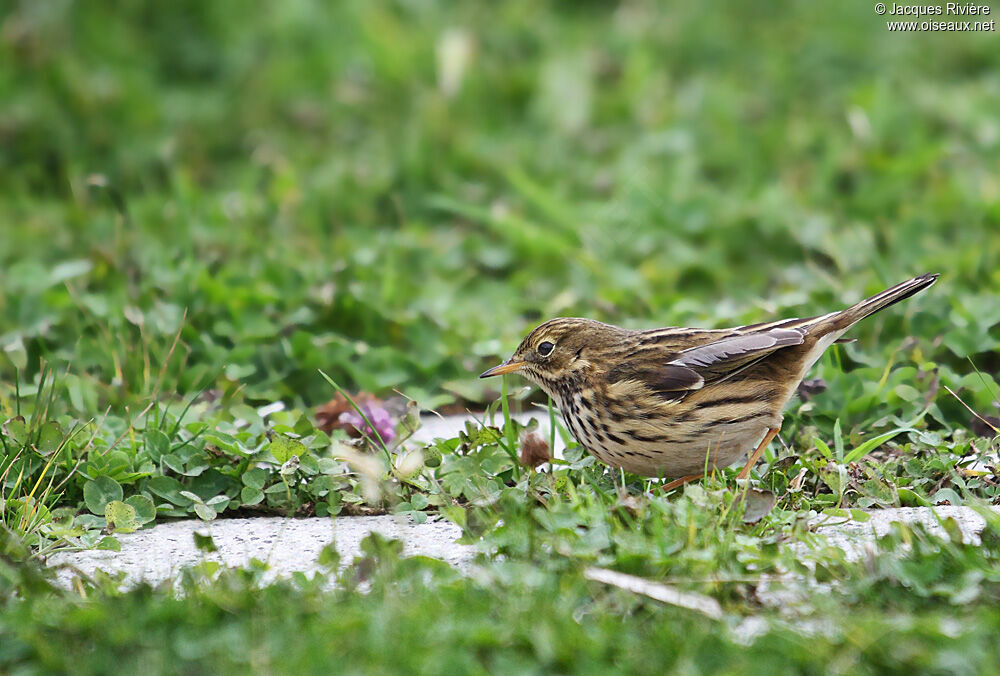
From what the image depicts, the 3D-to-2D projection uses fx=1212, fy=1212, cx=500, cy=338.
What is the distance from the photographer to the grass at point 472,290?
135 inches

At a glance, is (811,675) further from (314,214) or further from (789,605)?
(314,214)

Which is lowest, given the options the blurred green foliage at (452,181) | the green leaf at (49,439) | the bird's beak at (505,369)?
the green leaf at (49,439)

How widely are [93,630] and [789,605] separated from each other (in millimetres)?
1969

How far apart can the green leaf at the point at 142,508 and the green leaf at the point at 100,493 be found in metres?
0.06

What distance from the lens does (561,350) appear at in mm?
4875

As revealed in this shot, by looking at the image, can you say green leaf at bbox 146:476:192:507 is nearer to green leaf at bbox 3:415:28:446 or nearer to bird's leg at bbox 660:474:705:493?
green leaf at bbox 3:415:28:446

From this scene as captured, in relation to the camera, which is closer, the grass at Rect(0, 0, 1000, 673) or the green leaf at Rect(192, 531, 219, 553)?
the grass at Rect(0, 0, 1000, 673)

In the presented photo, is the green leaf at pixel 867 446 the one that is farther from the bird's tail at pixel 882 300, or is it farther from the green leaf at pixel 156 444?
the green leaf at pixel 156 444

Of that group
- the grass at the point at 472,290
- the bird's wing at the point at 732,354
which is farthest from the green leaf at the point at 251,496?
the bird's wing at the point at 732,354

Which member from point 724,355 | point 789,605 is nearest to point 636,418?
point 724,355

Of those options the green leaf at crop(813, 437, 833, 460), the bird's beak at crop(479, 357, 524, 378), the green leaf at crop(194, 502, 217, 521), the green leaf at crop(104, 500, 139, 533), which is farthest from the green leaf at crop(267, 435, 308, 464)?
the green leaf at crop(813, 437, 833, 460)

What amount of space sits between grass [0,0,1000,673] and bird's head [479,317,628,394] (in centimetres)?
27

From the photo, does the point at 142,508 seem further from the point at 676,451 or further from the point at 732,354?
the point at 732,354

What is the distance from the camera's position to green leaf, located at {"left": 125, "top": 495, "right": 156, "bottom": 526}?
4383 mm
